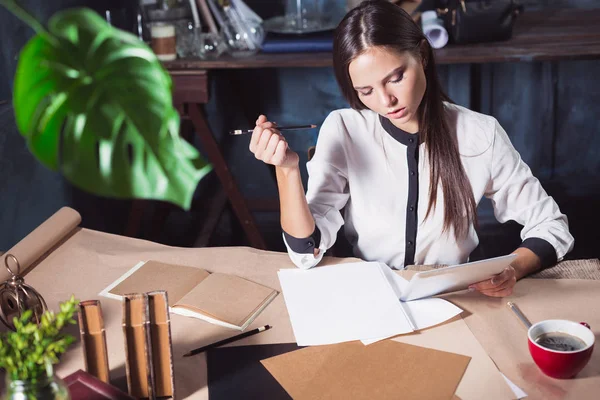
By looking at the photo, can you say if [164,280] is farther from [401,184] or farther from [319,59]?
[319,59]

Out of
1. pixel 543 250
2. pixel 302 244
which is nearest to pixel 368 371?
pixel 302 244

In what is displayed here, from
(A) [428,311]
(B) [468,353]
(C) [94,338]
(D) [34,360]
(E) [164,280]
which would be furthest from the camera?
(E) [164,280]

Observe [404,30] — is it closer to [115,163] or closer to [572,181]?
[115,163]

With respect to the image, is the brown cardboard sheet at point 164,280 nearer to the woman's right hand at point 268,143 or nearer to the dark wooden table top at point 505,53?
the woman's right hand at point 268,143

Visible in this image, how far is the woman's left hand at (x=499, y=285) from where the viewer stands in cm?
123

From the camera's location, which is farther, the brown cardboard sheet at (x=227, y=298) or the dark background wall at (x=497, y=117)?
the dark background wall at (x=497, y=117)

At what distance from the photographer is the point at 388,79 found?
138 cm

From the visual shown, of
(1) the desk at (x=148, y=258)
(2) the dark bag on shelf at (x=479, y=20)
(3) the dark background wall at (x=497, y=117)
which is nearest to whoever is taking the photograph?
(1) the desk at (x=148, y=258)

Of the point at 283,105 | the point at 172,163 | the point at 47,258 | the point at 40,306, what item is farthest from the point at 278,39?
the point at 172,163

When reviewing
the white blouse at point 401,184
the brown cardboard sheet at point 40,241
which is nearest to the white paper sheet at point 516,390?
the white blouse at point 401,184

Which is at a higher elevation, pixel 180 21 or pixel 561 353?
pixel 180 21

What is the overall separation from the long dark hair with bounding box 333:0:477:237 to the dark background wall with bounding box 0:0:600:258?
1.39 meters

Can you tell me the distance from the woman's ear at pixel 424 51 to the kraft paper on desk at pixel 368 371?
0.62 m

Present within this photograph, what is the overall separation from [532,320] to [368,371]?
31 cm
